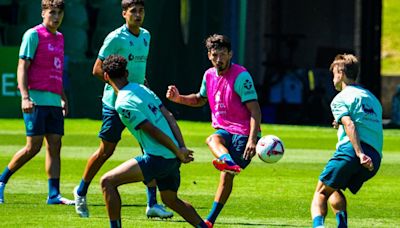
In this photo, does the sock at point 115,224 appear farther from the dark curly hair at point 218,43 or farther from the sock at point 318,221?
the dark curly hair at point 218,43

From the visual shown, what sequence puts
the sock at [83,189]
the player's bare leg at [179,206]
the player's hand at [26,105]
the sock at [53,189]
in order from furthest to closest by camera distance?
the sock at [53,189]
the player's hand at [26,105]
the sock at [83,189]
the player's bare leg at [179,206]

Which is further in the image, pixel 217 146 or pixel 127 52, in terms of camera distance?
pixel 127 52

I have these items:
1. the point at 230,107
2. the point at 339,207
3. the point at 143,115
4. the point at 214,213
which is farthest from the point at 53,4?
the point at 339,207

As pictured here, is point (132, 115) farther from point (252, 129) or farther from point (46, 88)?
point (46, 88)

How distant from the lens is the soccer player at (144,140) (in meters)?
9.67

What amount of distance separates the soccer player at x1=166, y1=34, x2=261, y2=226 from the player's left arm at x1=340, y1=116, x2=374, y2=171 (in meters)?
1.35

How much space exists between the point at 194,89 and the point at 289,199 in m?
16.3

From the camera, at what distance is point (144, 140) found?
978cm

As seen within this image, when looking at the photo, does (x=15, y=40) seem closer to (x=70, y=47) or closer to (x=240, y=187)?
(x=70, y=47)

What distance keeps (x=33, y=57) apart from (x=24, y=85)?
16.2 inches

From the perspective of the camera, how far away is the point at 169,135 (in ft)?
32.0

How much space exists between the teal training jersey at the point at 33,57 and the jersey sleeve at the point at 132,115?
3.13m

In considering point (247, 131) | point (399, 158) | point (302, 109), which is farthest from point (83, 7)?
point (247, 131)

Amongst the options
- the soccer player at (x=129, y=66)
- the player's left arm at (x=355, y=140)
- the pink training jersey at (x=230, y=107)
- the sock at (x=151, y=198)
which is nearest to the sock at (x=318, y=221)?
the player's left arm at (x=355, y=140)
